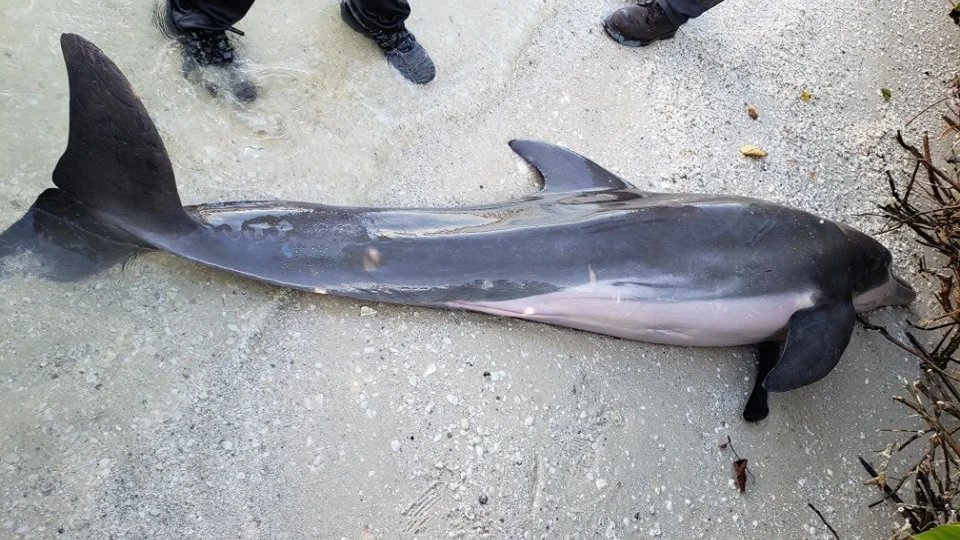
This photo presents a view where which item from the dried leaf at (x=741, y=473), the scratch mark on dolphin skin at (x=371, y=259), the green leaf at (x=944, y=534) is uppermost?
the green leaf at (x=944, y=534)

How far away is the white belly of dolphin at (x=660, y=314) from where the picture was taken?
9.48ft

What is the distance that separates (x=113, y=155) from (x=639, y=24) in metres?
2.73

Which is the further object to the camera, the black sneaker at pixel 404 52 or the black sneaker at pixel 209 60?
the black sneaker at pixel 404 52

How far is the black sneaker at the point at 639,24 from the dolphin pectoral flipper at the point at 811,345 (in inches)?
69.1

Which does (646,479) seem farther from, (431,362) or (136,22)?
(136,22)

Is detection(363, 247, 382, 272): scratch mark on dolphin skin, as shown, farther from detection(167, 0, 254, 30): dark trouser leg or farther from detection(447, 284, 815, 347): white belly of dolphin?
detection(167, 0, 254, 30): dark trouser leg

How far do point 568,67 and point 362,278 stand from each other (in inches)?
71.7

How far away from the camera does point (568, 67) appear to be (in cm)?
394

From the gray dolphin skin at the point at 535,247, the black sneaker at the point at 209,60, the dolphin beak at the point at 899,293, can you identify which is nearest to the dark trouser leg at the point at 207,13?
the black sneaker at the point at 209,60

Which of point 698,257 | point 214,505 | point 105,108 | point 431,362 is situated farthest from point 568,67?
point 214,505

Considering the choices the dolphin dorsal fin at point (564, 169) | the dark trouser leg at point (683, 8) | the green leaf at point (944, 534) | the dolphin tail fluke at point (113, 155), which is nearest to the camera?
the green leaf at point (944, 534)

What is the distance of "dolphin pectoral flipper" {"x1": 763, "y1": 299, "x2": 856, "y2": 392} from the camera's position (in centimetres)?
304

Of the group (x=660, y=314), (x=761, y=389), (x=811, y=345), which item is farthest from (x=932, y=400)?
(x=660, y=314)

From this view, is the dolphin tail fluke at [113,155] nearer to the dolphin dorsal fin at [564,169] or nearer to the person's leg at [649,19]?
the dolphin dorsal fin at [564,169]
